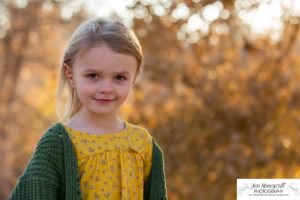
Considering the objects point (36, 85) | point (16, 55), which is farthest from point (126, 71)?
point (36, 85)

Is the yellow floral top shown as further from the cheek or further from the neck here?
the cheek

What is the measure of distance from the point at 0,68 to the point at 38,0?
1705mm

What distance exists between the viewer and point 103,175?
9.09 ft

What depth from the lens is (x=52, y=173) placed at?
2738 millimetres

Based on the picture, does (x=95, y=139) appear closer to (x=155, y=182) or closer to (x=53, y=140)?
(x=53, y=140)

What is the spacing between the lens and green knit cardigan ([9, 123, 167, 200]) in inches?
106

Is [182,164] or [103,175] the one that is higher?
[182,164]

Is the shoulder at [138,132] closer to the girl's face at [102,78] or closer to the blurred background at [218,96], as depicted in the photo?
Answer: the girl's face at [102,78]

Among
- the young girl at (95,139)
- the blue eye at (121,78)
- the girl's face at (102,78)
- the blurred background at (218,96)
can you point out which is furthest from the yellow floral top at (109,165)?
the blurred background at (218,96)

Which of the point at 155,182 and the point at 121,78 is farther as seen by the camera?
the point at 155,182

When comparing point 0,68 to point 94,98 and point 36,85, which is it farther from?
point 94,98

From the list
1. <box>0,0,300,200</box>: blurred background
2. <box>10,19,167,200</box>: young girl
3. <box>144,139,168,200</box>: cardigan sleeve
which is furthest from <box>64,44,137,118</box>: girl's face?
<box>0,0,300,200</box>: blurred background

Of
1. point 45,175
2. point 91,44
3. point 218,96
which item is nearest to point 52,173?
point 45,175

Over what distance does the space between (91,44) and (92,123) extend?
0.30m
